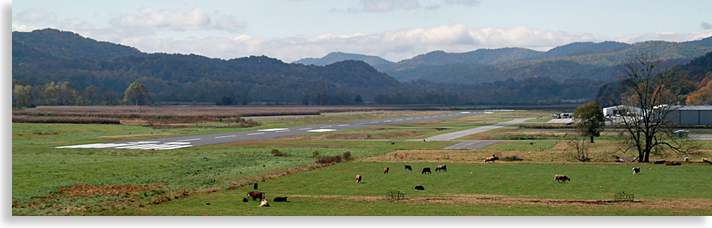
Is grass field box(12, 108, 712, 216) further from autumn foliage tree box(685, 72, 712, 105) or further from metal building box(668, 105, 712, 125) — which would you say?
autumn foliage tree box(685, 72, 712, 105)

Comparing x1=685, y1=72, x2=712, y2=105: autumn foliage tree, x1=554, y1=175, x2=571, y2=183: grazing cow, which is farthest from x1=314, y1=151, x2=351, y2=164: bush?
x1=685, y1=72, x2=712, y2=105: autumn foliage tree

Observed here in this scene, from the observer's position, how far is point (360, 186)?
33531 millimetres

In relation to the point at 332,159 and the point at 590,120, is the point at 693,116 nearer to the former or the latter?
the point at 590,120

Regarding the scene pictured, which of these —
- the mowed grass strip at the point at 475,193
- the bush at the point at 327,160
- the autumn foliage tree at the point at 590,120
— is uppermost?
the autumn foliage tree at the point at 590,120

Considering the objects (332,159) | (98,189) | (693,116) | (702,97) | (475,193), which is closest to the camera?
(475,193)

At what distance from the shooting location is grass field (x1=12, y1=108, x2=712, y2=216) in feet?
76.1

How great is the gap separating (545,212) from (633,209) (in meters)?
3.90

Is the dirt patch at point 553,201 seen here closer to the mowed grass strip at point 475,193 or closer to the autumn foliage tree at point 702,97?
the mowed grass strip at point 475,193

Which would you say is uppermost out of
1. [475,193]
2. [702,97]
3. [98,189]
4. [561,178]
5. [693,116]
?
[702,97]

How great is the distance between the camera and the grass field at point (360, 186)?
2319 centimetres

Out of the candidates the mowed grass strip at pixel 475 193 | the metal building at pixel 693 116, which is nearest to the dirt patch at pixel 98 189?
the mowed grass strip at pixel 475 193

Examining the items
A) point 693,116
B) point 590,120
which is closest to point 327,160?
point 590,120
